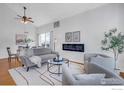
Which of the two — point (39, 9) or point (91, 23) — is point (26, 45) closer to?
point (39, 9)

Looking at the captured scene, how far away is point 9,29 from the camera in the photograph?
5773 millimetres

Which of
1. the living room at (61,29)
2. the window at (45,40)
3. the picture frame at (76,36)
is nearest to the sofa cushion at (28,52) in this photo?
the living room at (61,29)

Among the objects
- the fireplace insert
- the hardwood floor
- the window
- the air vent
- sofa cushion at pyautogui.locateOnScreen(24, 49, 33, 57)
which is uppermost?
the air vent

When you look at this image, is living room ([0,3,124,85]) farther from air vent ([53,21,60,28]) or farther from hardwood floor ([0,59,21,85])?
hardwood floor ([0,59,21,85])

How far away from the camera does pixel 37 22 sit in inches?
250

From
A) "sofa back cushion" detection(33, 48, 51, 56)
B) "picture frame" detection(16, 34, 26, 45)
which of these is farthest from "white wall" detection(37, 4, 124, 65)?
"picture frame" detection(16, 34, 26, 45)

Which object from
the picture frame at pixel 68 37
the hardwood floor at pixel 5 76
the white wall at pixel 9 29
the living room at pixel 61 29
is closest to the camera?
the hardwood floor at pixel 5 76

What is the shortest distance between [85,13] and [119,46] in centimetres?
229

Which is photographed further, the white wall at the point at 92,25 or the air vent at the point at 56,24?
the air vent at the point at 56,24

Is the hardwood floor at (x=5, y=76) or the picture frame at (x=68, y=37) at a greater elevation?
the picture frame at (x=68, y=37)

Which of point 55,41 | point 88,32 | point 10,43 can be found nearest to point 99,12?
point 88,32

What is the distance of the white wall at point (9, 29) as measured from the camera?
526cm

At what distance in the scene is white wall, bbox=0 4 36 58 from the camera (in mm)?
5262

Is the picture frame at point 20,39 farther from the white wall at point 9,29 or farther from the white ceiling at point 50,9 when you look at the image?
the white ceiling at point 50,9
